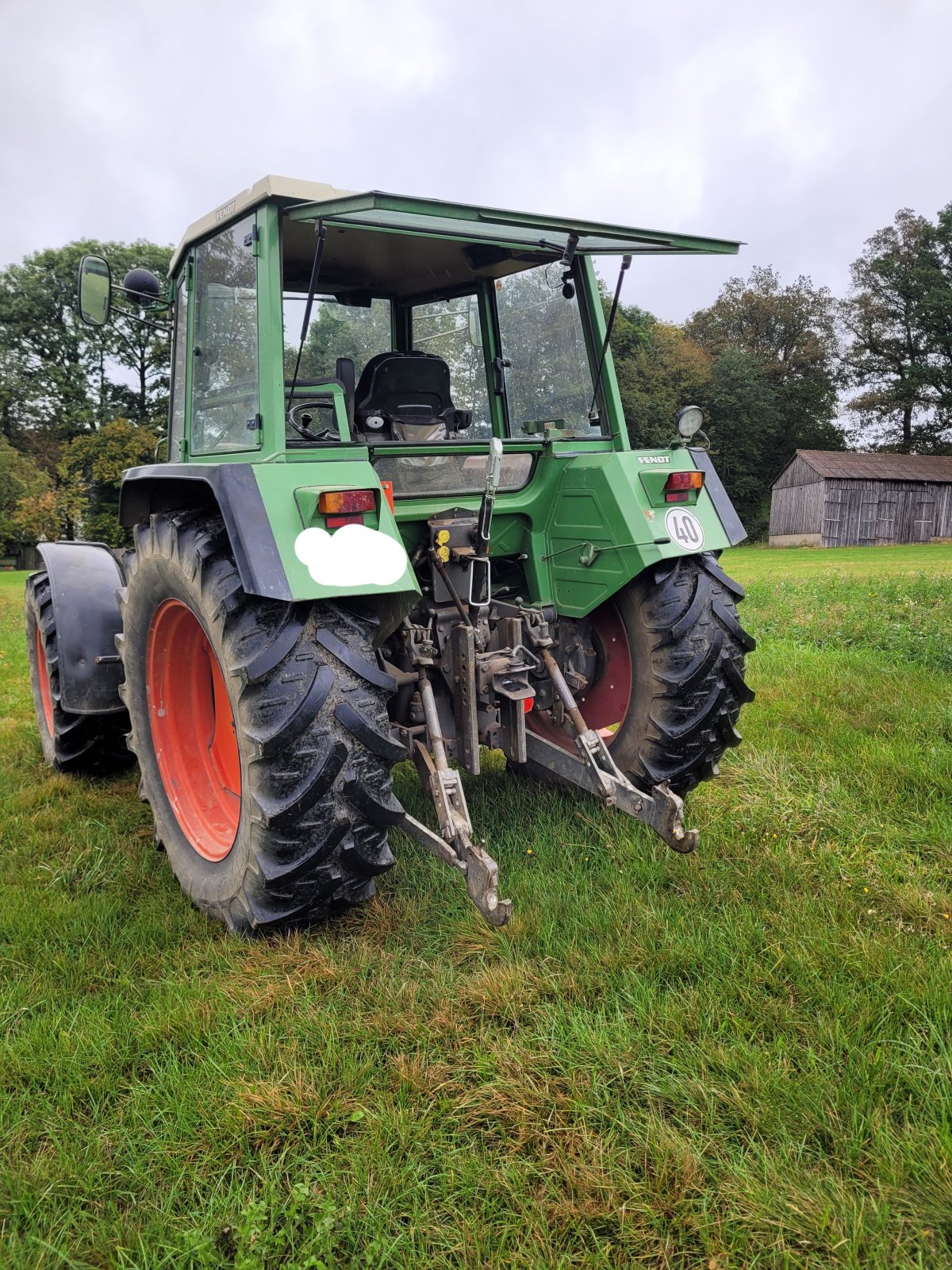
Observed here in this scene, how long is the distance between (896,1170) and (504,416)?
123 inches

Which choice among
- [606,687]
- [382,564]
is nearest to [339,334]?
[382,564]

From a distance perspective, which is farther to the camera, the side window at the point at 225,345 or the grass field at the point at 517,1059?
the side window at the point at 225,345

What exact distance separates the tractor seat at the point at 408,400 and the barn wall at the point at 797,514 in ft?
114

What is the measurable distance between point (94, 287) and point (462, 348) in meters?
1.54

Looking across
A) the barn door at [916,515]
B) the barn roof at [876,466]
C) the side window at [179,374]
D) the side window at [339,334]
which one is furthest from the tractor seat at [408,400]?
the barn door at [916,515]

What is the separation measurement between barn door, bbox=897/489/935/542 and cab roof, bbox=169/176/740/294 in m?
38.0

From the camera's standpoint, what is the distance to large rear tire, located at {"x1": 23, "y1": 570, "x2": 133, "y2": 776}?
4.45m

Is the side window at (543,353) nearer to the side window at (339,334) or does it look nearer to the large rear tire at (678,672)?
the side window at (339,334)

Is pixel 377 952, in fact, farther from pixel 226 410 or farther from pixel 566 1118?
pixel 226 410

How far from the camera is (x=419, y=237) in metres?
3.58

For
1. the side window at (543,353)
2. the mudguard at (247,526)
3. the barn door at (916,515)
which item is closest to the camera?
the mudguard at (247,526)

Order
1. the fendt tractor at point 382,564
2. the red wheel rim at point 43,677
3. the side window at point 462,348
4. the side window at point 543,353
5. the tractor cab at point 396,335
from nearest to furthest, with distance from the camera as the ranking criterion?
the fendt tractor at point 382,564
the tractor cab at point 396,335
the side window at point 543,353
the side window at point 462,348
the red wheel rim at point 43,677

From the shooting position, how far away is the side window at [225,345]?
3178mm

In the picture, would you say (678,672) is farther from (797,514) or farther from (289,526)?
(797,514)
